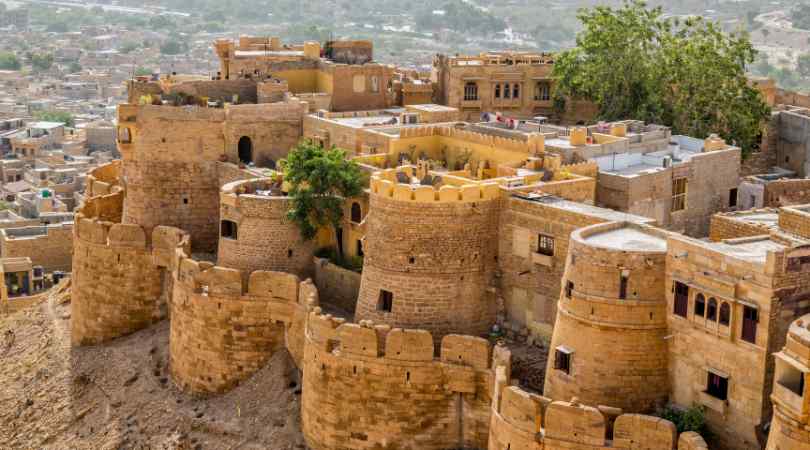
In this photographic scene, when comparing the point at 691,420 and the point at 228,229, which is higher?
the point at 228,229

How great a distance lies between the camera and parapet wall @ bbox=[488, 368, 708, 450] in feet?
90.2

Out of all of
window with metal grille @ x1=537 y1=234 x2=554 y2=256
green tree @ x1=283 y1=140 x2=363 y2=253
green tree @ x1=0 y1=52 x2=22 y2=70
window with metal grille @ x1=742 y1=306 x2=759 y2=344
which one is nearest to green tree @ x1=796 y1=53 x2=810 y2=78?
green tree @ x1=0 y1=52 x2=22 y2=70

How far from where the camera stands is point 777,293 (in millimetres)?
26641

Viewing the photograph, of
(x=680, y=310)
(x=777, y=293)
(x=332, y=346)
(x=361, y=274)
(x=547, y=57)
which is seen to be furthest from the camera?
(x=547, y=57)

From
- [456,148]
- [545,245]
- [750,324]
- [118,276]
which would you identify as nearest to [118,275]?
[118,276]

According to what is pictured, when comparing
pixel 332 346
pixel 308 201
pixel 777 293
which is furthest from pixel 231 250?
pixel 777 293

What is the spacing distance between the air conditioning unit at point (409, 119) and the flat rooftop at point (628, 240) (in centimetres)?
1568

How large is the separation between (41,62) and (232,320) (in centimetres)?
14149

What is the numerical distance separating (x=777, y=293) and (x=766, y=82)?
31087mm

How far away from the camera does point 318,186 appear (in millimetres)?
38594

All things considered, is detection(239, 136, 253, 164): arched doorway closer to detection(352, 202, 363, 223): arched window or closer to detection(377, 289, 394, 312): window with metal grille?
detection(352, 202, 363, 223): arched window

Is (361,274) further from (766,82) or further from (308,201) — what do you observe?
(766,82)

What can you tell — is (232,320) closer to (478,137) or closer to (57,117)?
(478,137)

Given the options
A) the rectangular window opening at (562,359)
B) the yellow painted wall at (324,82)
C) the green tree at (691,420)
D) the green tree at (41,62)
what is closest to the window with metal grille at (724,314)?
the green tree at (691,420)
